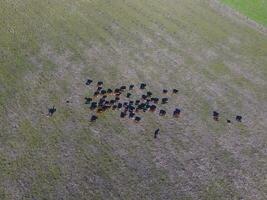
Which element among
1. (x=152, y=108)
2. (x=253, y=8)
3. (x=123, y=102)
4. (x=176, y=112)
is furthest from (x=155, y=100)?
(x=253, y=8)

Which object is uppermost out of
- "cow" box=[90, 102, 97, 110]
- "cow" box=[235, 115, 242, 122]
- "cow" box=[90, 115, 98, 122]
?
"cow" box=[235, 115, 242, 122]

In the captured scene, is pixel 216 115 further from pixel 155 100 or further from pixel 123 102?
pixel 123 102

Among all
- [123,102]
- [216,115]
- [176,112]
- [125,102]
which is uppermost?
[216,115]

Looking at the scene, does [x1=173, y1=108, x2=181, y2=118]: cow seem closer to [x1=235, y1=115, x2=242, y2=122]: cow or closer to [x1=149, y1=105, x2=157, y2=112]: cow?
[x1=149, y1=105, x2=157, y2=112]: cow

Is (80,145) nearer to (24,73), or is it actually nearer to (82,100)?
(82,100)

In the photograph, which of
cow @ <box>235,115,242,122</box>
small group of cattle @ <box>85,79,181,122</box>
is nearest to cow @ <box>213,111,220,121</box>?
cow @ <box>235,115,242,122</box>

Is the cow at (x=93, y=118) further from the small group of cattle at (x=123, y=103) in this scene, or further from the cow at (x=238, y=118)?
the cow at (x=238, y=118)

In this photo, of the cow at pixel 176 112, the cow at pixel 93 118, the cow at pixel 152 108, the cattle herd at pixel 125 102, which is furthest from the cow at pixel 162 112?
the cow at pixel 93 118
